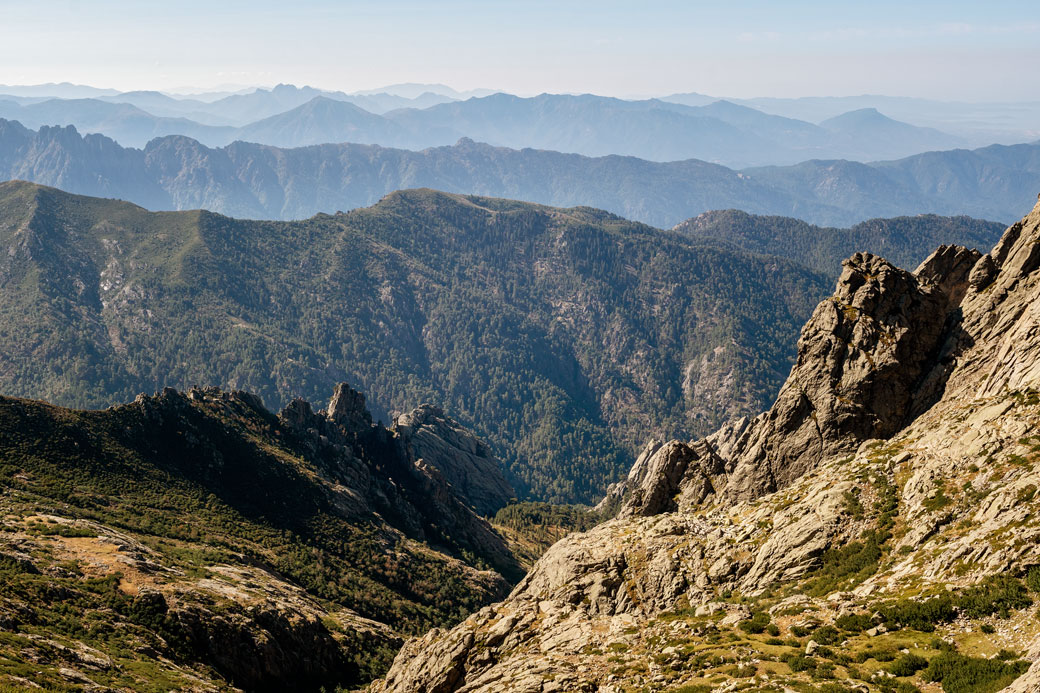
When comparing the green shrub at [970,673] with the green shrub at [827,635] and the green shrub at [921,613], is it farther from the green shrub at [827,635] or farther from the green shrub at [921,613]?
the green shrub at [827,635]

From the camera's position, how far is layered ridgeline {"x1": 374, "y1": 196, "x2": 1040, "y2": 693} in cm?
4341

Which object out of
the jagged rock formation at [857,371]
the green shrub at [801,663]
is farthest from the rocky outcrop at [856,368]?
the green shrub at [801,663]

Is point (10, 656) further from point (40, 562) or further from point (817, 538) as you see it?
point (817, 538)

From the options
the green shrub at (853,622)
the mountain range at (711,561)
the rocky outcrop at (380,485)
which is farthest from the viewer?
the rocky outcrop at (380,485)

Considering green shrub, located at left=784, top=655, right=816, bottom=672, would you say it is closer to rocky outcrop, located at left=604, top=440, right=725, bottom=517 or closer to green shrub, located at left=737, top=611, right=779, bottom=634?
green shrub, located at left=737, top=611, right=779, bottom=634

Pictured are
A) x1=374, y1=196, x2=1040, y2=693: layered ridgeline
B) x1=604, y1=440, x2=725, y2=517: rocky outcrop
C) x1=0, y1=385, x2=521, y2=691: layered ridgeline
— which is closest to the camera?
x1=374, y1=196, x2=1040, y2=693: layered ridgeline

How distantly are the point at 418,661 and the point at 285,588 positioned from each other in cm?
4258

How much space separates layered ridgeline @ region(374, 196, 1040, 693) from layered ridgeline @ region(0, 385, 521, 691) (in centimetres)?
2211

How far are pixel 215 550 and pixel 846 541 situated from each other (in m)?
97.6

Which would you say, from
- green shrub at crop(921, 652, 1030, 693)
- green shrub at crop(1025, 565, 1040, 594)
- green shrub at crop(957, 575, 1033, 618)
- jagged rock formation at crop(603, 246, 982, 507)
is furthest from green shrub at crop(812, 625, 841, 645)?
jagged rock formation at crop(603, 246, 982, 507)

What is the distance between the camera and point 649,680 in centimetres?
4900

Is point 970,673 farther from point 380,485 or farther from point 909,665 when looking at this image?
point 380,485

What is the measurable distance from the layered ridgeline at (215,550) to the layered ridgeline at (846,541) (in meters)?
22.1

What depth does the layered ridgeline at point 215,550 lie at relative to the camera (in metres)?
76.7
